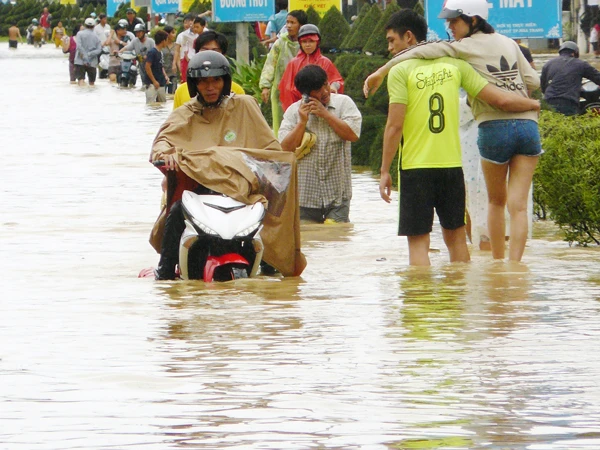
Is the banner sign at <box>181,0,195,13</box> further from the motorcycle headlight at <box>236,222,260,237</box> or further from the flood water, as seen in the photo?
the motorcycle headlight at <box>236,222,260,237</box>

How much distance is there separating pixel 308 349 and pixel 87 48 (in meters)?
30.9

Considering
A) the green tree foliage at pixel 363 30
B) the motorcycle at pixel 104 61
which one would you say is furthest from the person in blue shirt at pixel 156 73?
the motorcycle at pixel 104 61

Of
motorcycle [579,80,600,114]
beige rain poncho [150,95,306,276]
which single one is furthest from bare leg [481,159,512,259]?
motorcycle [579,80,600,114]

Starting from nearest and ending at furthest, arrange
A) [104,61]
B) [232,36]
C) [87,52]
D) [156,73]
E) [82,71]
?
[156,73] → [232,36] → [87,52] → [82,71] → [104,61]

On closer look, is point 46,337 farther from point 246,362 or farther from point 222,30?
point 222,30

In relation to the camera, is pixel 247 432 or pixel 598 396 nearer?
pixel 247 432

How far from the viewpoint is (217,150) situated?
8305 mm

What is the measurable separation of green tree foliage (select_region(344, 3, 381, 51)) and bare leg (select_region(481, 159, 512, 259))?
40.8ft

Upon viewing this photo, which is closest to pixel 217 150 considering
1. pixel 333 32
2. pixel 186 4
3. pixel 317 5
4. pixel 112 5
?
pixel 333 32

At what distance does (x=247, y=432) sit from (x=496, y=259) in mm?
4279

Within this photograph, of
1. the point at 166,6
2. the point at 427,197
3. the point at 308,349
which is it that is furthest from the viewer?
the point at 166,6

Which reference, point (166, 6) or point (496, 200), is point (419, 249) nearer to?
point (496, 200)

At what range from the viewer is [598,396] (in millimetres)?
5277

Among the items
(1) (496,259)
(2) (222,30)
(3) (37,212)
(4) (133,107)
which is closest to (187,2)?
(2) (222,30)
